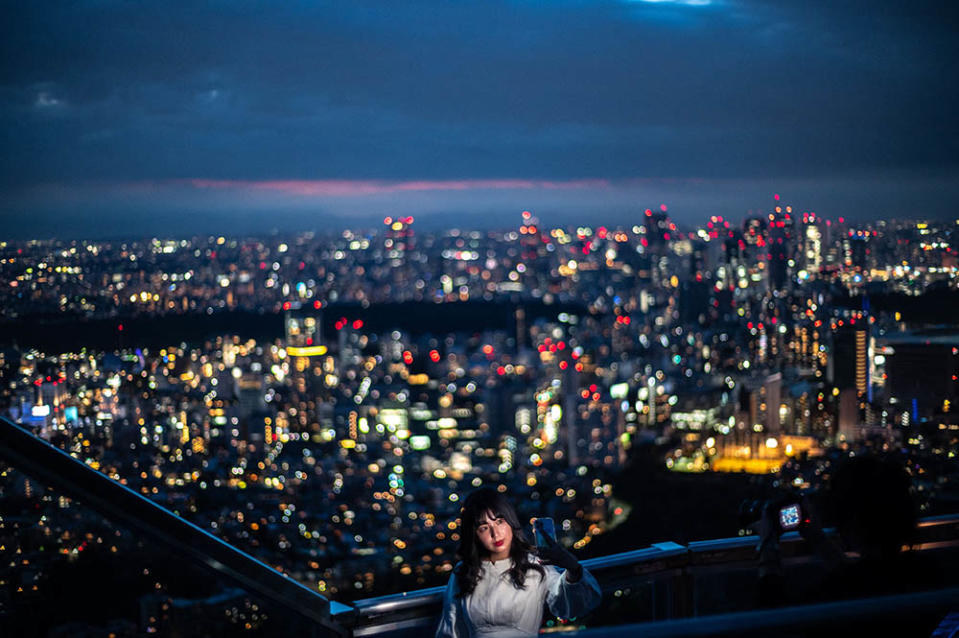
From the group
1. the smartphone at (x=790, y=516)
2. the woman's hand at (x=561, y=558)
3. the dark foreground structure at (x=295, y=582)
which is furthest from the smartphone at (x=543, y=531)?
the smartphone at (x=790, y=516)

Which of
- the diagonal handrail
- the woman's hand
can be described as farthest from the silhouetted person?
the diagonal handrail

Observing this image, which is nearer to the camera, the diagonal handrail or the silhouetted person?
the silhouetted person

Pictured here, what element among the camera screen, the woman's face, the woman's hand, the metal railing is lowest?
the metal railing

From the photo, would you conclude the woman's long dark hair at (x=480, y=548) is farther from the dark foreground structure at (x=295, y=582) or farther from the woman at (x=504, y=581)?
the dark foreground structure at (x=295, y=582)

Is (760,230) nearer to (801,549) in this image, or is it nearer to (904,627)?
(801,549)

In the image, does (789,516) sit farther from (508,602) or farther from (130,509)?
(130,509)

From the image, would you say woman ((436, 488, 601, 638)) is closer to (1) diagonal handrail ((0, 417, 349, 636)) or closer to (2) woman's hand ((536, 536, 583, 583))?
(2) woman's hand ((536, 536, 583, 583))

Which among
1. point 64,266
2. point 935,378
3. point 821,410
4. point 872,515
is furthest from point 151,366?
point 872,515
